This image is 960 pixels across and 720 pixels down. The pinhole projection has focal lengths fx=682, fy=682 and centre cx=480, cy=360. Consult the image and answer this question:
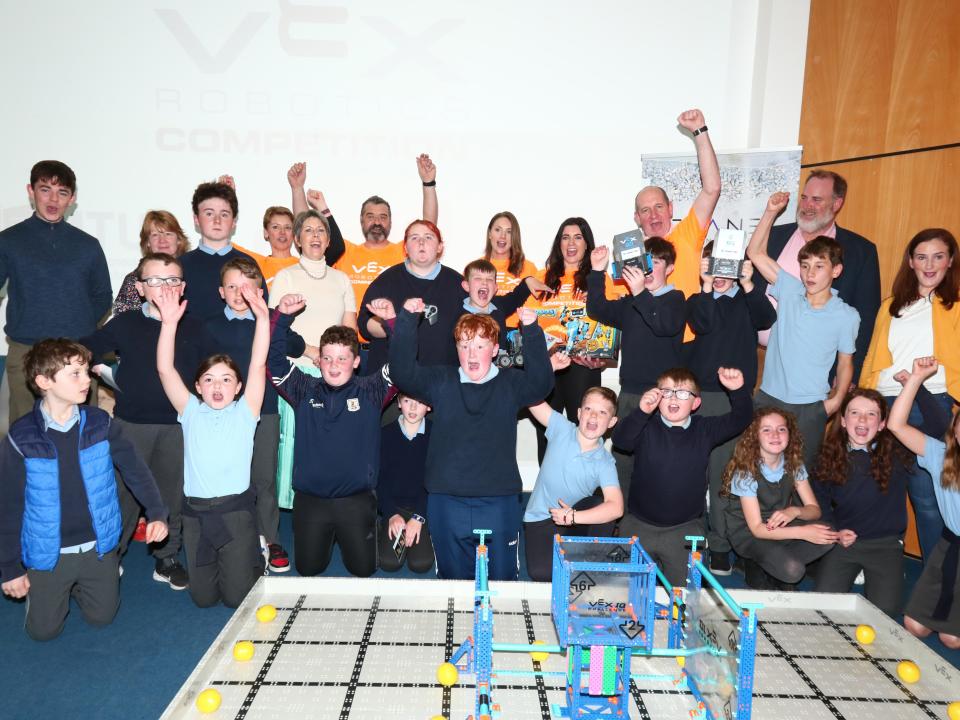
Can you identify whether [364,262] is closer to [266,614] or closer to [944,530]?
[266,614]

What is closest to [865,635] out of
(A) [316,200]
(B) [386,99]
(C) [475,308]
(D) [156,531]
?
(C) [475,308]

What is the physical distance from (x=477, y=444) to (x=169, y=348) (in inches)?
61.7

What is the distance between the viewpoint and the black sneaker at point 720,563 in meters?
3.96

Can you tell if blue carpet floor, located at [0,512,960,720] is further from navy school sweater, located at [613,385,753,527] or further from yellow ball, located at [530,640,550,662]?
yellow ball, located at [530,640,550,662]

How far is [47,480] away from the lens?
10.1ft

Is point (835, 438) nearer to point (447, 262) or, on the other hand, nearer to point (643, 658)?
point (643, 658)

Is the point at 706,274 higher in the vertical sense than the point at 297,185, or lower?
lower

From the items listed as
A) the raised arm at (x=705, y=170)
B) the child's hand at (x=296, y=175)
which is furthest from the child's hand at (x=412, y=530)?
the child's hand at (x=296, y=175)

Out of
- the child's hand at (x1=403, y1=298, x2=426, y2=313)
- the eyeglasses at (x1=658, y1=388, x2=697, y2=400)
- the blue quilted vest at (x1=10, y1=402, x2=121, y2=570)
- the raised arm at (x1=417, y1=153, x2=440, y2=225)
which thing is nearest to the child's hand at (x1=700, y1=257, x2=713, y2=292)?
the eyeglasses at (x1=658, y1=388, x2=697, y2=400)

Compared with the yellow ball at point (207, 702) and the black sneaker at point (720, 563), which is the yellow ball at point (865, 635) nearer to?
the black sneaker at point (720, 563)

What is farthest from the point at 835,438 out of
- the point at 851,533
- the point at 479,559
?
the point at 479,559

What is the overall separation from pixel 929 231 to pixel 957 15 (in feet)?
4.76

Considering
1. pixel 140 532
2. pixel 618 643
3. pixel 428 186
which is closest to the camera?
pixel 618 643

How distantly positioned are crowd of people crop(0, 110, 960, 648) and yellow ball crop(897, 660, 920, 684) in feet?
3.86
